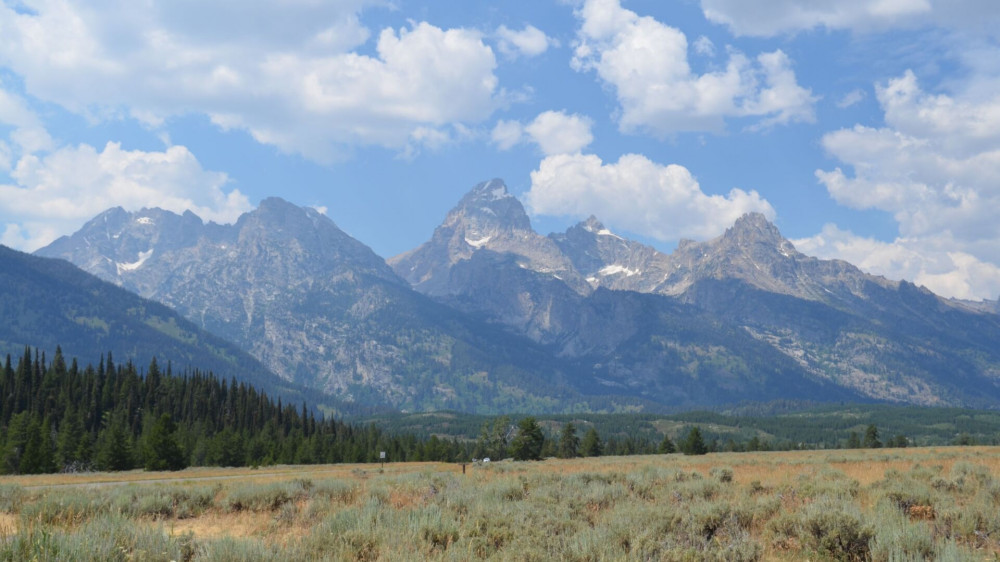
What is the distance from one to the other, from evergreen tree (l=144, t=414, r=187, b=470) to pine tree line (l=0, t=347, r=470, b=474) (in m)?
0.12

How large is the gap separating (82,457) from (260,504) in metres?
81.6

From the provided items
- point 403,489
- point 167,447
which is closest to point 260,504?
point 403,489

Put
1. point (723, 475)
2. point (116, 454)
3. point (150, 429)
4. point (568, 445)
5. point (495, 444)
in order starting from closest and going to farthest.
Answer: point (723, 475), point (116, 454), point (150, 429), point (568, 445), point (495, 444)

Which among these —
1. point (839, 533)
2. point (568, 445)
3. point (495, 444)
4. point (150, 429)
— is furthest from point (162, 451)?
point (839, 533)

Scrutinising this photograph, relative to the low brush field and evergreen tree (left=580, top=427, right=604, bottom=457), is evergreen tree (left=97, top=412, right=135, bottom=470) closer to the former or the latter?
the low brush field

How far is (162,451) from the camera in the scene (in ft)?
235

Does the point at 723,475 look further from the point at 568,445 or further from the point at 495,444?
the point at 495,444

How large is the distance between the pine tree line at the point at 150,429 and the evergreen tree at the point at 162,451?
12 cm

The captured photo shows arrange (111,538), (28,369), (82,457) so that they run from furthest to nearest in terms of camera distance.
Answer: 1. (28,369)
2. (82,457)
3. (111,538)

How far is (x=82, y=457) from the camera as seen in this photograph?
78.9 meters

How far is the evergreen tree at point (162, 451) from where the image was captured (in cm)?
7081

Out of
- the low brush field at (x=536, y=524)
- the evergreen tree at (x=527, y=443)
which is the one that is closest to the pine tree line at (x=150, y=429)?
the evergreen tree at (x=527, y=443)

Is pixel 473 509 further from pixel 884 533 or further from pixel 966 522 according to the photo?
pixel 966 522

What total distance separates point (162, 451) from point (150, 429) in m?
20.7
